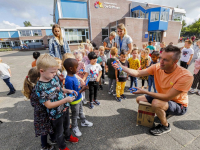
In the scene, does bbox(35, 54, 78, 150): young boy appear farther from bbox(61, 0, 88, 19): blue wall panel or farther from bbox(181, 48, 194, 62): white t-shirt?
bbox(61, 0, 88, 19): blue wall panel

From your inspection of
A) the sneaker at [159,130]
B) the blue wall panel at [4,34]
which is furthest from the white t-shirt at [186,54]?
the blue wall panel at [4,34]

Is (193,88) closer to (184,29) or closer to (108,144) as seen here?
(108,144)

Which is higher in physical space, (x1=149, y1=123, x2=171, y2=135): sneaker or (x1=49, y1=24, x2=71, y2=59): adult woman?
(x1=49, y1=24, x2=71, y2=59): adult woman

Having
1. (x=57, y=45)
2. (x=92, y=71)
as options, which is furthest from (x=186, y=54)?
(x=57, y=45)

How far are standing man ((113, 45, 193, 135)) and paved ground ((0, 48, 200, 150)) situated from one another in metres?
0.26

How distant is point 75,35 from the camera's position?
16484 mm

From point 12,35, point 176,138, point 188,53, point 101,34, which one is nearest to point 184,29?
point 101,34

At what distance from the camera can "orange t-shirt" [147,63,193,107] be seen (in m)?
1.83

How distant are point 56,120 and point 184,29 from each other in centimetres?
6777

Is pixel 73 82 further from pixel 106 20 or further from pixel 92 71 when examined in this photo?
pixel 106 20

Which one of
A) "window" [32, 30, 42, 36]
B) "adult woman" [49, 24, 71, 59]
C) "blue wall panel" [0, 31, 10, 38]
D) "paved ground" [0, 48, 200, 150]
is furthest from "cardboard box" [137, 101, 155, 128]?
"blue wall panel" [0, 31, 10, 38]

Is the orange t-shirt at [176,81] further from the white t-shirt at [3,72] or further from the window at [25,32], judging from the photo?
the window at [25,32]

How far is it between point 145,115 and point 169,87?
0.81 meters

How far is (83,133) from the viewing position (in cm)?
225
